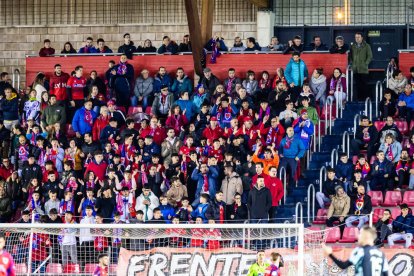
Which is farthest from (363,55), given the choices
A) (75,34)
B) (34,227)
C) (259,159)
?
(34,227)

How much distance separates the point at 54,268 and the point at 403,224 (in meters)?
6.18

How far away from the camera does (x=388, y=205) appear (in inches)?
994

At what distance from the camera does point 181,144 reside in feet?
89.2

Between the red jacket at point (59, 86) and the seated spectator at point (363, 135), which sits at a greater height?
the red jacket at point (59, 86)

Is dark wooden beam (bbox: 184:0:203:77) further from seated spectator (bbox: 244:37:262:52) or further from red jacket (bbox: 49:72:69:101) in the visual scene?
red jacket (bbox: 49:72:69:101)

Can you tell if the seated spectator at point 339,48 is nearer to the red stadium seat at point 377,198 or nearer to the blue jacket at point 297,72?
the blue jacket at point 297,72

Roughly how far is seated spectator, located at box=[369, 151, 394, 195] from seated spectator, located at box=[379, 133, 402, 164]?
0.37 meters

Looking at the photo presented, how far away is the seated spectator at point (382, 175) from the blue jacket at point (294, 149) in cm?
156

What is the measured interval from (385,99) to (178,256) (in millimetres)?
6889

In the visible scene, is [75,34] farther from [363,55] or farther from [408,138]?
[408,138]

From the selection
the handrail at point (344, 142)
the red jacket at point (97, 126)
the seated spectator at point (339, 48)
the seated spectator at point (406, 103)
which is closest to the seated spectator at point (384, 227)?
the handrail at point (344, 142)

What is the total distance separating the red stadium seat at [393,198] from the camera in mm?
25219

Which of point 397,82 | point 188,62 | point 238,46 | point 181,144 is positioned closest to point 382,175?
point 397,82

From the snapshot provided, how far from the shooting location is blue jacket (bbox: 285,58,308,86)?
93.7 ft
